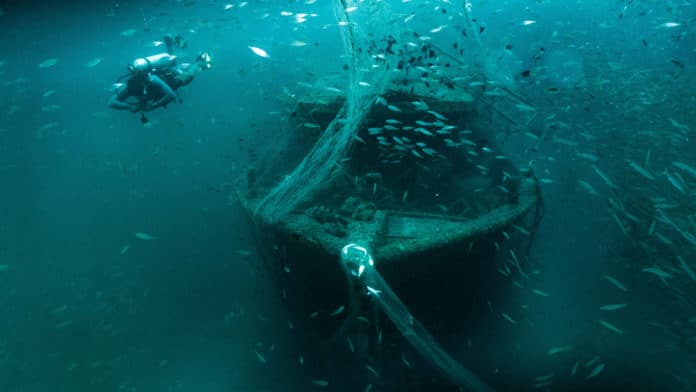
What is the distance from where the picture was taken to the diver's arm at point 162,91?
6.94 m

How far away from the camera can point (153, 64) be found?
767 cm

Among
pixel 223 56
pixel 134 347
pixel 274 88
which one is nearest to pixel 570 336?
pixel 134 347

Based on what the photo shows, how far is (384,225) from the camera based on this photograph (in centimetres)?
537

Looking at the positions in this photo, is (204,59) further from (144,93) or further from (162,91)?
(144,93)

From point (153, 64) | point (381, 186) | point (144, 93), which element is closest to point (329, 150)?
point (381, 186)

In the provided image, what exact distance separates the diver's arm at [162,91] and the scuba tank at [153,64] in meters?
0.49

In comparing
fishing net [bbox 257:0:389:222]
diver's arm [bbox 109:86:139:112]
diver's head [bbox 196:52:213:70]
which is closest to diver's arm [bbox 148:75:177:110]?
diver's arm [bbox 109:86:139:112]

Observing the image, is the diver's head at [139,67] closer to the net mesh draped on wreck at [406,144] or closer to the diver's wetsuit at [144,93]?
the diver's wetsuit at [144,93]

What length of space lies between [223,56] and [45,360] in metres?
80.7

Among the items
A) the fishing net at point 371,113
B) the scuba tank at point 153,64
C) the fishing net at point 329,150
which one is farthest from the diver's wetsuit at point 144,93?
the fishing net at point 329,150

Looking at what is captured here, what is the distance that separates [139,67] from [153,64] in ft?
1.72

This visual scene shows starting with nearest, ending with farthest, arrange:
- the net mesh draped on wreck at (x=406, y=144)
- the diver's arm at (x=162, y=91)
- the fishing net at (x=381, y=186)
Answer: the fishing net at (x=381, y=186)
the net mesh draped on wreck at (x=406, y=144)
the diver's arm at (x=162, y=91)

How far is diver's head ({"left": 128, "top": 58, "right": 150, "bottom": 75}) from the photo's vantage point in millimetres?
7130

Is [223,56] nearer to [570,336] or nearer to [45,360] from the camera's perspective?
[45,360]
